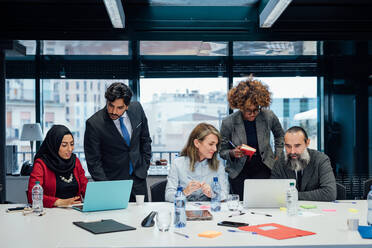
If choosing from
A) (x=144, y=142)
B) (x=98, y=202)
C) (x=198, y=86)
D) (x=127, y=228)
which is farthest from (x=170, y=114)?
(x=127, y=228)

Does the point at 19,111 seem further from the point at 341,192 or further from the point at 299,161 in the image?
the point at 341,192

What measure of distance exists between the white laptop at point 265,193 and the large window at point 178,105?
3784 millimetres

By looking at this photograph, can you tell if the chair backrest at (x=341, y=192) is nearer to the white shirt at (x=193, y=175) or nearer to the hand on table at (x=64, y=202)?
the white shirt at (x=193, y=175)

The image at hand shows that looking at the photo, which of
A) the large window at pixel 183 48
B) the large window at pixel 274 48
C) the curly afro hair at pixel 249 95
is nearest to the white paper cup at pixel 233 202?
the curly afro hair at pixel 249 95

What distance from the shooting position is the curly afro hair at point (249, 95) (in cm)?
330

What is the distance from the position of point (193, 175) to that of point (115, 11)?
6.10 feet

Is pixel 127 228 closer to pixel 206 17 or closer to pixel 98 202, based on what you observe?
pixel 98 202

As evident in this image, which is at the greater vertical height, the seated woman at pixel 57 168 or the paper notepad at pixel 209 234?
the seated woman at pixel 57 168

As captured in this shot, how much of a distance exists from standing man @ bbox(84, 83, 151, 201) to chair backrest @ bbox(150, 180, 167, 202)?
0.94 feet

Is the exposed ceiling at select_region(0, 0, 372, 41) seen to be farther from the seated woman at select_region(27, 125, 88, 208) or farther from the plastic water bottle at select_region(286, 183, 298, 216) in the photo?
the plastic water bottle at select_region(286, 183, 298, 216)

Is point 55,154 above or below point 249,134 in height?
below

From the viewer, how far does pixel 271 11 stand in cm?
399

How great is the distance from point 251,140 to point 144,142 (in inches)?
36.7

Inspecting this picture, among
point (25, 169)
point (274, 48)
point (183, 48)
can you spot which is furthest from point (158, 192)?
point (274, 48)
